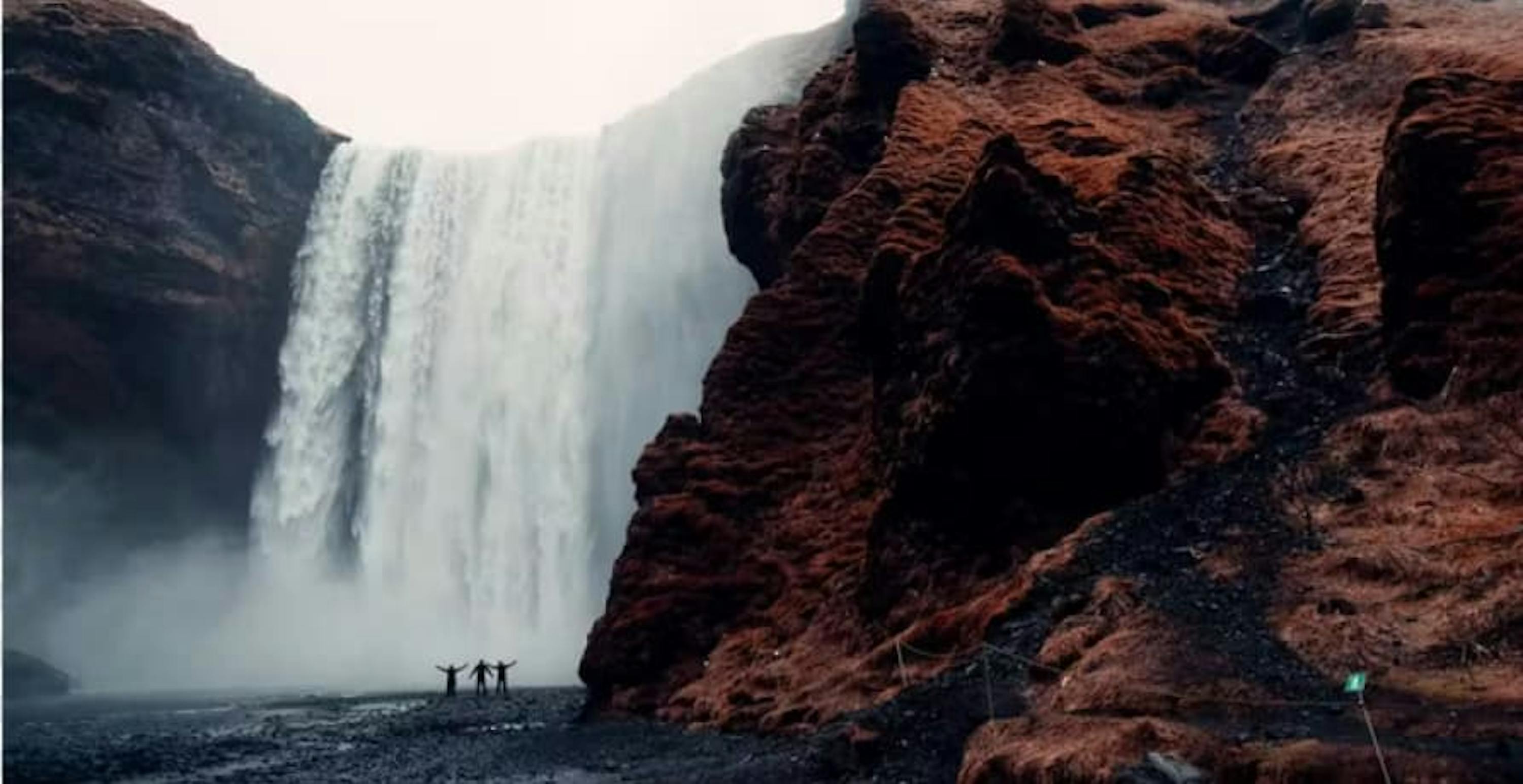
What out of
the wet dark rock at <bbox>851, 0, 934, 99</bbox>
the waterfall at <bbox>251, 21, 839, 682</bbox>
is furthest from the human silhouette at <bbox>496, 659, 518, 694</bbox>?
the wet dark rock at <bbox>851, 0, 934, 99</bbox>

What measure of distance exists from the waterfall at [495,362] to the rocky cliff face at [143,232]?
2783 mm

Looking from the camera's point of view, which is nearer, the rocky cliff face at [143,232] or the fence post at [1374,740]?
the fence post at [1374,740]

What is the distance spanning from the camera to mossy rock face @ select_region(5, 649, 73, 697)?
52.6 meters

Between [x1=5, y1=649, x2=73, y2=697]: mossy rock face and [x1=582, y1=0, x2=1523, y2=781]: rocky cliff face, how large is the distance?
35.7 metres

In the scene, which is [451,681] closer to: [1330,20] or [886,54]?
[886,54]

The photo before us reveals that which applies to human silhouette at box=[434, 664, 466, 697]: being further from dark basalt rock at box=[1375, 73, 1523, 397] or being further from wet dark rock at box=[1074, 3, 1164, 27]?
wet dark rock at box=[1074, 3, 1164, 27]

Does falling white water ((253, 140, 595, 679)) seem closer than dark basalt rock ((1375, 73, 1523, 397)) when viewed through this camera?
No

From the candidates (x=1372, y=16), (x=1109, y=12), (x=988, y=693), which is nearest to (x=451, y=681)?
(x=988, y=693)

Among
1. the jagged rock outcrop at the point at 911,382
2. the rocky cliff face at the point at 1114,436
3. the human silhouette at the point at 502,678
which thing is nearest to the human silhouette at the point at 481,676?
the human silhouette at the point at 502,678

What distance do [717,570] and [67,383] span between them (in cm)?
4680

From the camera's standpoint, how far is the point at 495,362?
63.6 metres

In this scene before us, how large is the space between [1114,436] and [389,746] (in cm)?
1801

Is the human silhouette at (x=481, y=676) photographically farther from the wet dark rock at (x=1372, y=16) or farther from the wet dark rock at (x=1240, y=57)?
the wet dark rock at (x=1372, y=16)

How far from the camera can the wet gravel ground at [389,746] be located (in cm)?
2169
